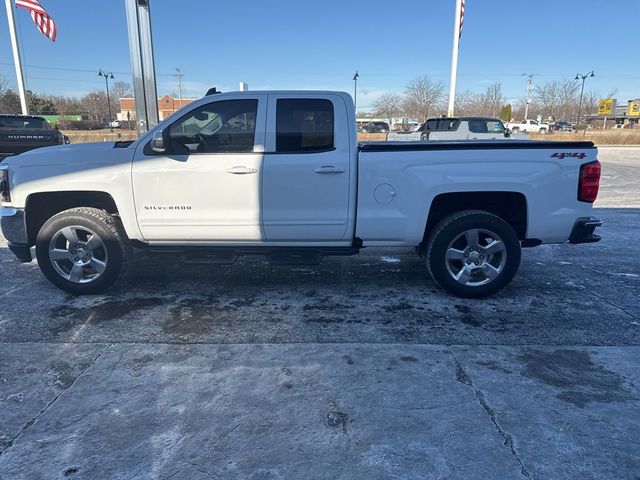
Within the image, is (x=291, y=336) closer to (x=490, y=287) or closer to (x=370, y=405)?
(x=370, y=405)

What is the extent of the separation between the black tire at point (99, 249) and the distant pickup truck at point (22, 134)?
11.8 metres

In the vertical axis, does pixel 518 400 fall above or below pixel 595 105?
below

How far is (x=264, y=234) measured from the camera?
4.68 meters

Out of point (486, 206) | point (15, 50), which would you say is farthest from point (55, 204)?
point (15, 50)

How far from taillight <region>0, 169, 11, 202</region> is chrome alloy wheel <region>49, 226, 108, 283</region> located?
2.12 feet

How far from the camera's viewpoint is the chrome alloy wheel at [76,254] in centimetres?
469

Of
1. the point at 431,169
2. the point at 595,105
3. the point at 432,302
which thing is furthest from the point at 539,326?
the point at 595,105

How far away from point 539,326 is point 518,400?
1.33 metres

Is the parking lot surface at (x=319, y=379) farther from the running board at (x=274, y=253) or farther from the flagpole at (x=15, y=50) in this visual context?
the flagpole at (x=15, y=50)

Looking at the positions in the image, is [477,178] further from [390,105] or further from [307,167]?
[390,105]

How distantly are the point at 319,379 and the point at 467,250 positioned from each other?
87.8 inches

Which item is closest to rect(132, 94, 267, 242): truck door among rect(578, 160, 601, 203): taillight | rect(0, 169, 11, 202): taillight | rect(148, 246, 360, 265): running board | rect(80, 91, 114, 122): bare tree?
rect(148, 246, 360, 265): running board

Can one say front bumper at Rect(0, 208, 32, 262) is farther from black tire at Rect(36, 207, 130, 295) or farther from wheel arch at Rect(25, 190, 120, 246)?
black tire at Rect(36, 207, 130, 295)

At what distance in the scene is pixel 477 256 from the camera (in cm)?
468
